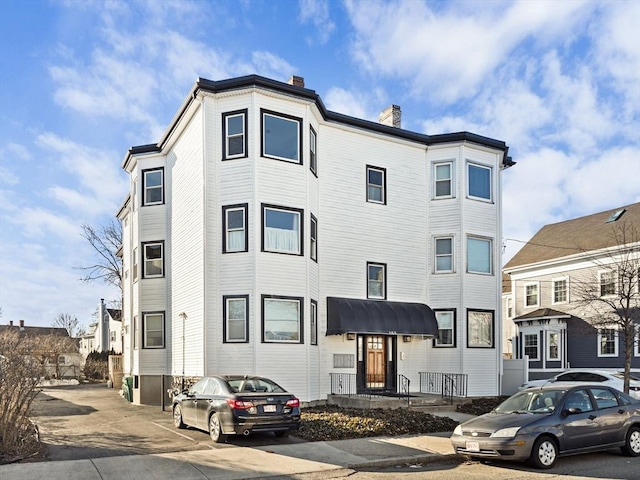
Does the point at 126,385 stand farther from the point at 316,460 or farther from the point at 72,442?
the point at 316,460

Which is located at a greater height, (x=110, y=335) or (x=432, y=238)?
(x=432, y=238)

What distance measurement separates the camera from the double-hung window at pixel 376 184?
22.3 m

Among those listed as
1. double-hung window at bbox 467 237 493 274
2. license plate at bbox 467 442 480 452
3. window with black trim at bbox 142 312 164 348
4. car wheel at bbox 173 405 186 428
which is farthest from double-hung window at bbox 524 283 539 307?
license plate at bbox 467 442 480 452

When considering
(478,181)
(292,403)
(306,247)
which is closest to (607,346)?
(478,181)

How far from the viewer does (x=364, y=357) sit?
21.3 metres

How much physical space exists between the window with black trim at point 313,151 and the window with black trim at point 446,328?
7163 mm

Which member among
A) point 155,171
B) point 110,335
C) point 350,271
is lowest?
point 110,335

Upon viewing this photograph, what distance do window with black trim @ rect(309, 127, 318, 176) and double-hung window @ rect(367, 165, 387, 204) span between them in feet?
8.09

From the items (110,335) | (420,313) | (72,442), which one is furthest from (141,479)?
(110,335)

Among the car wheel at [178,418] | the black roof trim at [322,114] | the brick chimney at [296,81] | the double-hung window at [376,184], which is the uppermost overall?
the brick chimney at [296,81]

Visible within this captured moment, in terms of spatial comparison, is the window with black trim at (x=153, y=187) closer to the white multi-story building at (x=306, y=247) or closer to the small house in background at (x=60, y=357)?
the white multi-story building at (x=306, y=247)

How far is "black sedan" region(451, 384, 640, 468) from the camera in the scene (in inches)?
419

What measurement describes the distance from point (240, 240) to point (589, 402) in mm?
10602

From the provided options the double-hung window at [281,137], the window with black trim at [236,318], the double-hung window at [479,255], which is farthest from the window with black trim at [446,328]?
the double-hung window at [281,137]
